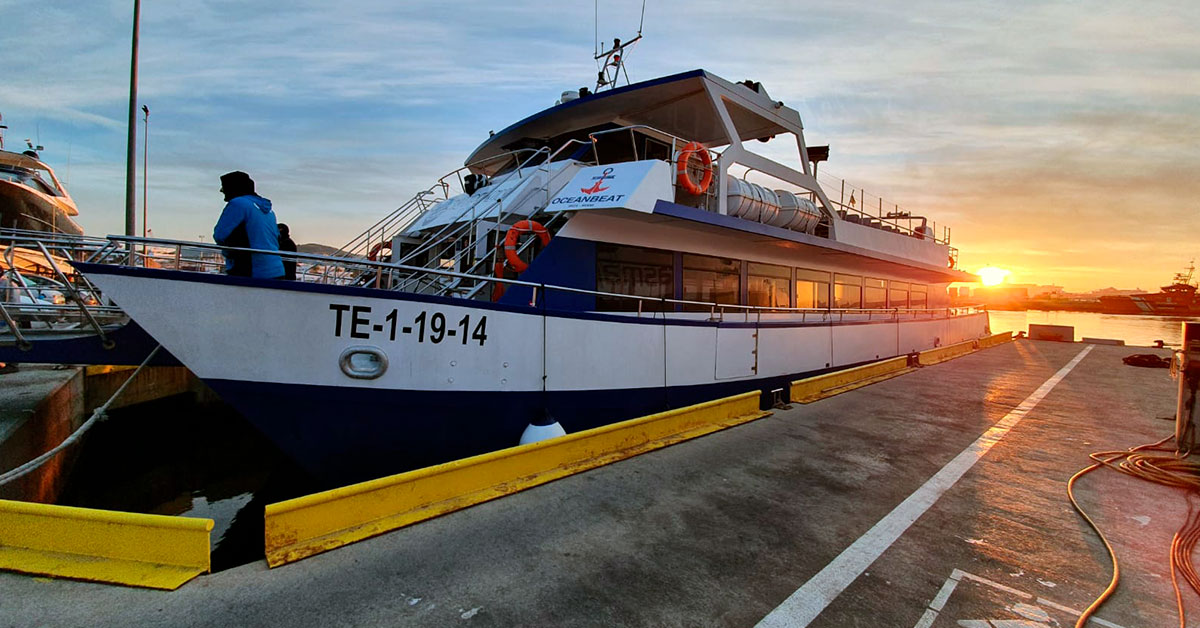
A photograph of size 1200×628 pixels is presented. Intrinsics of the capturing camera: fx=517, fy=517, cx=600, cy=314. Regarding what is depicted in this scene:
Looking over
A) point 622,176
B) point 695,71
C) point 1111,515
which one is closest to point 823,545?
point 1111,515

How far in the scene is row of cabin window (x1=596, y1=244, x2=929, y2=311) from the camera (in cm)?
718

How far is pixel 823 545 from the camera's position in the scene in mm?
3455

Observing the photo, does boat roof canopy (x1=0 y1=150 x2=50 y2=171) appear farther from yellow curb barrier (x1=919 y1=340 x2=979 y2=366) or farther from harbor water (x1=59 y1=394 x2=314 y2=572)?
yellow curb barrier (x1=919 y1=340 x2=979 y2=366)

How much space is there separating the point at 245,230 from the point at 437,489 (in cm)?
272

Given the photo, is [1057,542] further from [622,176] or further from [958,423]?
[622,176]

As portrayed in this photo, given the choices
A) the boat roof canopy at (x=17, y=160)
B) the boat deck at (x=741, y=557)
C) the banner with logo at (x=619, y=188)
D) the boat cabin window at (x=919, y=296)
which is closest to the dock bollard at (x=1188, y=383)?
the boat deck at (x=741, y=557)

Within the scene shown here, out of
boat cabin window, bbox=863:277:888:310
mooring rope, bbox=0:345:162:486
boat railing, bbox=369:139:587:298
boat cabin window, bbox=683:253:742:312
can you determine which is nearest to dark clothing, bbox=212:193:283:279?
mooring rope, bbox=0:345:162:486

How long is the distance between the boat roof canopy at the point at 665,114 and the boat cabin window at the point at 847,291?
4.15m

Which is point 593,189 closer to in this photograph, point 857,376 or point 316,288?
point 316,288

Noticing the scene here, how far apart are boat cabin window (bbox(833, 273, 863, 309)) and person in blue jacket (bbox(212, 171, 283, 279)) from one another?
37.3 ft

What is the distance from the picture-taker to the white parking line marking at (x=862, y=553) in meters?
2.72

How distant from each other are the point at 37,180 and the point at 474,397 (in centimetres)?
3938

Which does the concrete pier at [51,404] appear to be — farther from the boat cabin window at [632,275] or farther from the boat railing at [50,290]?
the boat cabin window at [632,275]

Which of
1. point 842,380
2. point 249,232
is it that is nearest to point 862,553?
point 249,232
